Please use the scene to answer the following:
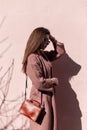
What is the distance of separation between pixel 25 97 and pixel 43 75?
61 centimetres

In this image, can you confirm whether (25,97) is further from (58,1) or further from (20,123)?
(58,1)

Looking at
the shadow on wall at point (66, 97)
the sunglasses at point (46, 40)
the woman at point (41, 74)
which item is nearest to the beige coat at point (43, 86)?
the woman at point (41, 74)

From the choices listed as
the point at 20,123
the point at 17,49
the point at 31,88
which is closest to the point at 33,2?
the point at 17,49

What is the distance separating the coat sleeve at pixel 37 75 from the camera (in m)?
4.85

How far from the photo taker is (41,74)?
16.1ft

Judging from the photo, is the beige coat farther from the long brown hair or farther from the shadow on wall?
the shadow on wall

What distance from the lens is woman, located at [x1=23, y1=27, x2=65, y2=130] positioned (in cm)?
488

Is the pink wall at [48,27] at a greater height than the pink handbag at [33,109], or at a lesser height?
greater

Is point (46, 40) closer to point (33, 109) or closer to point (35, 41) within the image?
point (35, 41)

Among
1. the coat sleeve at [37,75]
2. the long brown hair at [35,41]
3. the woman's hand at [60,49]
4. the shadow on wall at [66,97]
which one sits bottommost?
the shadow on wall at [66,97]

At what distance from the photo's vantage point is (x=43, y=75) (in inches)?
195

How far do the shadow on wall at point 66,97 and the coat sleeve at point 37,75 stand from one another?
49cm

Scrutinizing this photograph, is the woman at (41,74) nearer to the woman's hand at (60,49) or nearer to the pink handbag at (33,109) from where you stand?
the pink handbag at (33,109)

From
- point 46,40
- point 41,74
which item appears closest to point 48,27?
point 46,40
